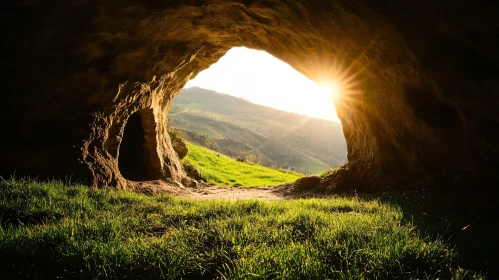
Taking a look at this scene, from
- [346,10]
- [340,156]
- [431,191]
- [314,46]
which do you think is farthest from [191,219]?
[340,156]

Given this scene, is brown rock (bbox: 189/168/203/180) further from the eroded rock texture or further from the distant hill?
the distant hill

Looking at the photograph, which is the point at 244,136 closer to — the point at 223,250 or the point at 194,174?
the point at 194,174

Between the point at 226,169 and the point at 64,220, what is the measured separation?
28.3m

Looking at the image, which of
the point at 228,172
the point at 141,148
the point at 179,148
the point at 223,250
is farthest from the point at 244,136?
the point at 223,250

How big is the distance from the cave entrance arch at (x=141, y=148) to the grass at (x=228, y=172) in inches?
411

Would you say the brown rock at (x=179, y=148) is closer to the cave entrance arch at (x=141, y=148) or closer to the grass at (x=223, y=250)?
the cave entrance arch at (x=141, y=148)

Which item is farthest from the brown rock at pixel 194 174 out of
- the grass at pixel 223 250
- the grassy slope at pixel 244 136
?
the grassy slope at pixel 244 136

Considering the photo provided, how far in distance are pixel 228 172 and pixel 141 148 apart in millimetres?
17373

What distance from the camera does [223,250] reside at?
10.3 feet

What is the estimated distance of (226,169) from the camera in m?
32.7

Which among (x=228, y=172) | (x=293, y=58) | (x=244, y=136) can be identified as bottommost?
(x=244, y=136)

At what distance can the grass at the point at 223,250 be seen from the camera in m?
2.66

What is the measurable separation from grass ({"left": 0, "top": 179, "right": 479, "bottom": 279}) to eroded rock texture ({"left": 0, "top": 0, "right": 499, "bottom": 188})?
3.59 meters

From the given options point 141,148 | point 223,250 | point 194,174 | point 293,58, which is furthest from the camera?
point 194,174
